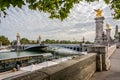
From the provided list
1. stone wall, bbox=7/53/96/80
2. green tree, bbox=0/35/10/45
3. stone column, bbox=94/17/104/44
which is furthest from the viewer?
green tree, bbox=0/35/10/45

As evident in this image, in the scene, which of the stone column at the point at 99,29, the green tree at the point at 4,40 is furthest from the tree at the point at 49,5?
the green tree at the point at 4,40

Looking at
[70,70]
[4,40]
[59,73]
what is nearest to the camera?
[59,73]

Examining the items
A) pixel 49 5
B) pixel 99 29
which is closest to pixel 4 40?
pixel 99 29

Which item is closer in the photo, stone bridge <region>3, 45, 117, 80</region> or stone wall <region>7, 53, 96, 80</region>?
stone wall <region>7, 53, 96, 80</region>

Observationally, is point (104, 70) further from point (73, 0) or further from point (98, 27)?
point (98, 27)

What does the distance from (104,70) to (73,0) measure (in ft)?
18.5

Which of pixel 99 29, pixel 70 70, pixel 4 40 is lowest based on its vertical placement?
pixel 70 70

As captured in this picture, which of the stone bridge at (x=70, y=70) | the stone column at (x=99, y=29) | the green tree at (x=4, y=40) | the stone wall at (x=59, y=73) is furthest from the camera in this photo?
the green tree at (x=4, y=40)

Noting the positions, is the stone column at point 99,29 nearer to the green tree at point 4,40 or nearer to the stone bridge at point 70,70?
the stone bridge at point 70,70

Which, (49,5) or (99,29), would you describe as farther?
(99,29)

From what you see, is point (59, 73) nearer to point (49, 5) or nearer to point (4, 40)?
point (49, 5)

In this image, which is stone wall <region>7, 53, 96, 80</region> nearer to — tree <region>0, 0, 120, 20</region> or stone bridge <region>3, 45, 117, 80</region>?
stone bridge <region>3, 45, 117, 80</region>

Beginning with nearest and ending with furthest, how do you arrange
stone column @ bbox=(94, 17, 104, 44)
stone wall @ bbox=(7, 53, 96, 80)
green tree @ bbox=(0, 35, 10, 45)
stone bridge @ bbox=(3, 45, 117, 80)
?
stone wall @ bbox=(7, 53, 96, 80)
stone bridge @ bbox=(3, 45, 117, 80)
stone column @ bbox=(94, 17, 104, 44)
green tree @ bbox=(0, 35, 10, 45)

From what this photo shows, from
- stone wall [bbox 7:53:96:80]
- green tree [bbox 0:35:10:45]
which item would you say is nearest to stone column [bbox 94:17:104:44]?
stone wall [bbox 7:53:96:80]
